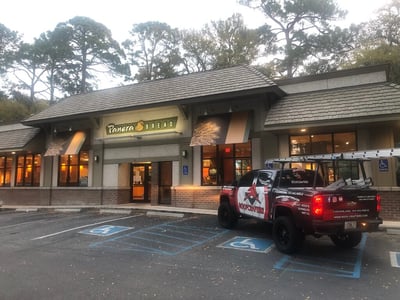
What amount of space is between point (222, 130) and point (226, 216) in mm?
4825

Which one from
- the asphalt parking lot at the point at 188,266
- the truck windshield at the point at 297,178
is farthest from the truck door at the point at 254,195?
the asphalt parking lot at the point at 188,266

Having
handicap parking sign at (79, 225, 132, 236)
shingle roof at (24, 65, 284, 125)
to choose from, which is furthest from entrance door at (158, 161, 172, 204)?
handicap parking sign at (79, 225, 132, 236)

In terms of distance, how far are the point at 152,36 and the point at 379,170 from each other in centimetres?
3386

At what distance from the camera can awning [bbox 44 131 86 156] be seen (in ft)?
62.8

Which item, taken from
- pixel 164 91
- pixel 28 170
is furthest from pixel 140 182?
pixel 28 170

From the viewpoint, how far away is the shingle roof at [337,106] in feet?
39.4

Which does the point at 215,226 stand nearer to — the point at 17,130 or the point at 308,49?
the point at 17,130

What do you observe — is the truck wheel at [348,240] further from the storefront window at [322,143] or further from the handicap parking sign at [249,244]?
the storefront window at [322,143]

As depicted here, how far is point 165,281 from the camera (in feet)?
20.6

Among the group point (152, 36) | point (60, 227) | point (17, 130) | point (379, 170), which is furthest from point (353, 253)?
point (152, 36)

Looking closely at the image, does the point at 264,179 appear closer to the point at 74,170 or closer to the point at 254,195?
the point at 254,195

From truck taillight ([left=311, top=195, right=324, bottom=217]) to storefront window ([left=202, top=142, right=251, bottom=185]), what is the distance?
812 cm

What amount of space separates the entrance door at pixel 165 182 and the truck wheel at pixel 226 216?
6558mm

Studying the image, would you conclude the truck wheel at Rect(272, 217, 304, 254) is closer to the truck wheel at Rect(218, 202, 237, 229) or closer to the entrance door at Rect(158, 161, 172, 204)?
the truck wheel at Rect(218, 202, 237, 229)
